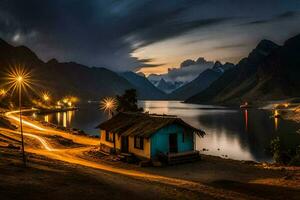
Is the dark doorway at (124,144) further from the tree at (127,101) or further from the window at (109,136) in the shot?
the tree at (127,101)

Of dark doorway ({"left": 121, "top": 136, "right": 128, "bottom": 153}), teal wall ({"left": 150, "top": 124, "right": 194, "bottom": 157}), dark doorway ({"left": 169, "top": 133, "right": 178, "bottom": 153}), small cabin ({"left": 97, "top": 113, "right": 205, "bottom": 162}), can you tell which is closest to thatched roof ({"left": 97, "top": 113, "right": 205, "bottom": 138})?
small cabin ({"left": 97, "top": 113, "right": 205, "bottom": 162})

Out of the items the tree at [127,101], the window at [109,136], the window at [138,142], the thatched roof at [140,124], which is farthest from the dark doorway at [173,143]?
the tree at [127,101]

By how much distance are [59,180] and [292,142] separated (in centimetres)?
7412

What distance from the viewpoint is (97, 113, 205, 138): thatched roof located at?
4161cm

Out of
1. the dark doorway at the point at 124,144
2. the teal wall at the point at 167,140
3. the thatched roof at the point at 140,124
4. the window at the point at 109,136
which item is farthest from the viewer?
the window at the point at 109,136

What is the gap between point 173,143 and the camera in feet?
142

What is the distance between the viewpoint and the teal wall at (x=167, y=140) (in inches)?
1612

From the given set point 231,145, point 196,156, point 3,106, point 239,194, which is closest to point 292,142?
point 231,145

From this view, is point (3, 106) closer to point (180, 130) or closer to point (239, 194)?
point (180, 130)

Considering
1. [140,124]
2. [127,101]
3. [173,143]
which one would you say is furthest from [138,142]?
[127,101]

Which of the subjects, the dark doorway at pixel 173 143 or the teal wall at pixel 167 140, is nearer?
the teal wall at pixel 167 140

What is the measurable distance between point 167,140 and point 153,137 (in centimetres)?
244

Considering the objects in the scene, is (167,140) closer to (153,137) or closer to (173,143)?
(173,143)

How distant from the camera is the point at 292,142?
79.7 meters
